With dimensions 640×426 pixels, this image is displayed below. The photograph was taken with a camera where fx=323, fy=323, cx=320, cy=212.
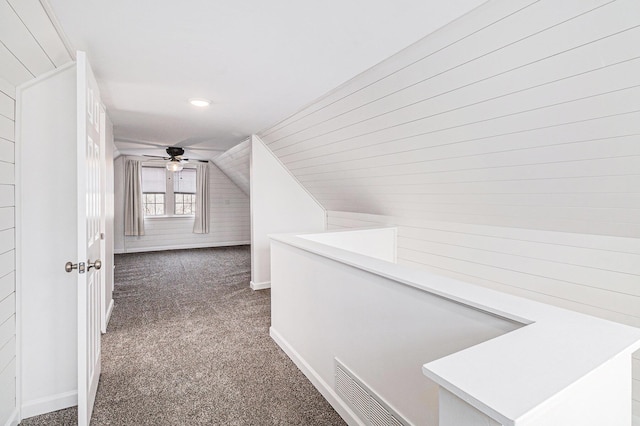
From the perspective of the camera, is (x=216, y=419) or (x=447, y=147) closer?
(x=216, y=419)

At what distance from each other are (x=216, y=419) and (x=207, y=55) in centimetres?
212

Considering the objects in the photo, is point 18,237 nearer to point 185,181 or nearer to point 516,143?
point 516,143

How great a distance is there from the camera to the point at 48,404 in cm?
185

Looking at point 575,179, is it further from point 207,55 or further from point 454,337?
point 207,55

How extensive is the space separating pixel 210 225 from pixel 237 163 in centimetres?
214

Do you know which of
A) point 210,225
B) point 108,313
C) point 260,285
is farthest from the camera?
point 210,225

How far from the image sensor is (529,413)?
1.90 feet

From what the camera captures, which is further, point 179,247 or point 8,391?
point 179,247

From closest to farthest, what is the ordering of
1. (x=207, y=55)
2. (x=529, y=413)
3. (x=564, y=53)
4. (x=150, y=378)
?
1. (x=529, y=413)
2. (x=564, y=53)
3. (x=207, y=55)
4. (x=150, y=378)

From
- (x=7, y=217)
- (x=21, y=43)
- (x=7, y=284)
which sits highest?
(x=21, y=43)

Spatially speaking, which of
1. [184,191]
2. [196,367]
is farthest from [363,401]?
[184,191]

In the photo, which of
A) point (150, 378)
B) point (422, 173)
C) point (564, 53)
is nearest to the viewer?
point (564, 53)

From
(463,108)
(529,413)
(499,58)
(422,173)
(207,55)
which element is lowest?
(529,413)

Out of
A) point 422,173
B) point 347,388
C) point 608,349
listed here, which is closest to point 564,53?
point 608,349
